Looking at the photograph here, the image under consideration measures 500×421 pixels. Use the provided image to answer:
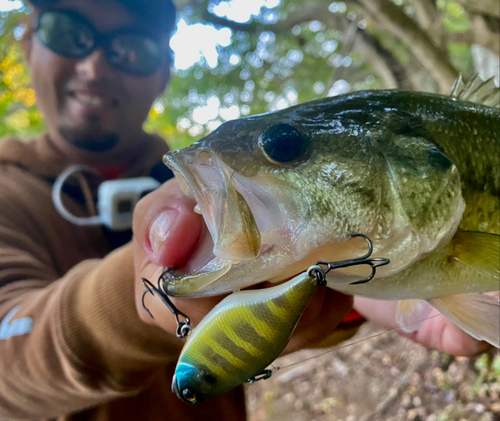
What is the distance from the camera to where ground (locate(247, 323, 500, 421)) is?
97 centimetres

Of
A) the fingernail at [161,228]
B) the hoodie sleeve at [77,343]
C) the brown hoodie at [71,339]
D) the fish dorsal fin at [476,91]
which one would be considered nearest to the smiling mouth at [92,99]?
the brown hoodie at [71,339]

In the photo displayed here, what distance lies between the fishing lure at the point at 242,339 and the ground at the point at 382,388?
0.45 metres

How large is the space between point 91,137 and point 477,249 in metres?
1.58

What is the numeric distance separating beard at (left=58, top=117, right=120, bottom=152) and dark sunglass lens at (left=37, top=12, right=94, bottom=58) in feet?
0.99

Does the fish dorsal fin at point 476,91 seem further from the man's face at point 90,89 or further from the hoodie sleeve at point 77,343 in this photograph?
the man's face at point 90,89

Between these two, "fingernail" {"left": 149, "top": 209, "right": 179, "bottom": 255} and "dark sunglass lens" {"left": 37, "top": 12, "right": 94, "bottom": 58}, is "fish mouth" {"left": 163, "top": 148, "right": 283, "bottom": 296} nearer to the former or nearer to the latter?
"fingernail" {"left": 149, "top": 209, "right": 179, "bottom": 255}

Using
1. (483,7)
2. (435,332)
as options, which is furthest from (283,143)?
(483,7)

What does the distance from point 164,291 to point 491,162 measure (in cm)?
49

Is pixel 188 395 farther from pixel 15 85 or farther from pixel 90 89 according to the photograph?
pixel 15 85

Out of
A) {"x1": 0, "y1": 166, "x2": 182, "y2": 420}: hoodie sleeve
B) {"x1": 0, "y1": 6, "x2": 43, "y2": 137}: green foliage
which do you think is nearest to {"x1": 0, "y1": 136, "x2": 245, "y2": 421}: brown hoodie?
{"x1": 0, "y1": 166, "x2": 182, "y2": 420}: hoodie sleeve

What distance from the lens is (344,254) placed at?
1.22ft

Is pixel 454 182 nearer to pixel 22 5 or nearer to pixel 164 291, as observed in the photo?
pixel 164 291

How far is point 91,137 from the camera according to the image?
1.52 metres

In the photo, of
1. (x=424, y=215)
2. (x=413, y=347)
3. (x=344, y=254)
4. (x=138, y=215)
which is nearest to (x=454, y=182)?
(x=424, y=215)
